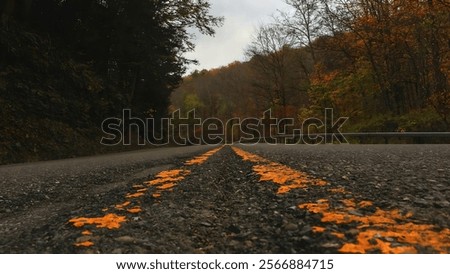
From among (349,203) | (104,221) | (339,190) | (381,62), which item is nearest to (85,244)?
(104,221)

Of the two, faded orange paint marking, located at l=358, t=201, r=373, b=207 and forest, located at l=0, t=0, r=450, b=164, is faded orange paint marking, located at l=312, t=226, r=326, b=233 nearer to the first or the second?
faded orange paint marking, located at l=358, t=201, r=373, b=207

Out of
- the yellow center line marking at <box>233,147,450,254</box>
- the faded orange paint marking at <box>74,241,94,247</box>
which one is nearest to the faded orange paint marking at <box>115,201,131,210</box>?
the faded orange paint marking at <box>74,241,94,247</box>

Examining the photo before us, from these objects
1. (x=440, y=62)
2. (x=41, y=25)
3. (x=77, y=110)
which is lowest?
(x=77, y=110)

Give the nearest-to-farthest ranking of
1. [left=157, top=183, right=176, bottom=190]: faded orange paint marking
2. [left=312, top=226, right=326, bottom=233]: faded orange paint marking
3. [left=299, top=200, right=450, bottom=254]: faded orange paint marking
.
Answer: [left=299, top=200, right=450, bottom=254]: faded orange paint marking, [left=312, top=226, right=326, bottom=233]: faded orange paint marking, [left=157, top=183, right=176, bottom=190]: faded orange paint marking

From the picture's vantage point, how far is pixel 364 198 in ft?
7.36

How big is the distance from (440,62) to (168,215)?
1756 cm

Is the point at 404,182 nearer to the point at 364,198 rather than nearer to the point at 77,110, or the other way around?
the point at 364,198

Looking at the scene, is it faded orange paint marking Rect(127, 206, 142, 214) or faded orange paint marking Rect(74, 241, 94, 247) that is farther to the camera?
faded orange paint marking Rect(127, 206, 142, 214)

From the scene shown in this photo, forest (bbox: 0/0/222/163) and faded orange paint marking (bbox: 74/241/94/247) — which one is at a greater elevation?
forest (bbox: 0/0/222/163)

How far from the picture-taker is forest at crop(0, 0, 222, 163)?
33.9ft

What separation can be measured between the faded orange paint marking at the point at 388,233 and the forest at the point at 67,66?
910cm

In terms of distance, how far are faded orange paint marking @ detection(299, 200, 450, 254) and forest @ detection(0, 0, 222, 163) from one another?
9.10 m

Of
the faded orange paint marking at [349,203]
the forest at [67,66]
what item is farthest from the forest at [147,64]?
the faded orange paint marking at [349,203]

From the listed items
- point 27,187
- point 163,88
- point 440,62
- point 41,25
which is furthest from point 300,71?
point 27,187
